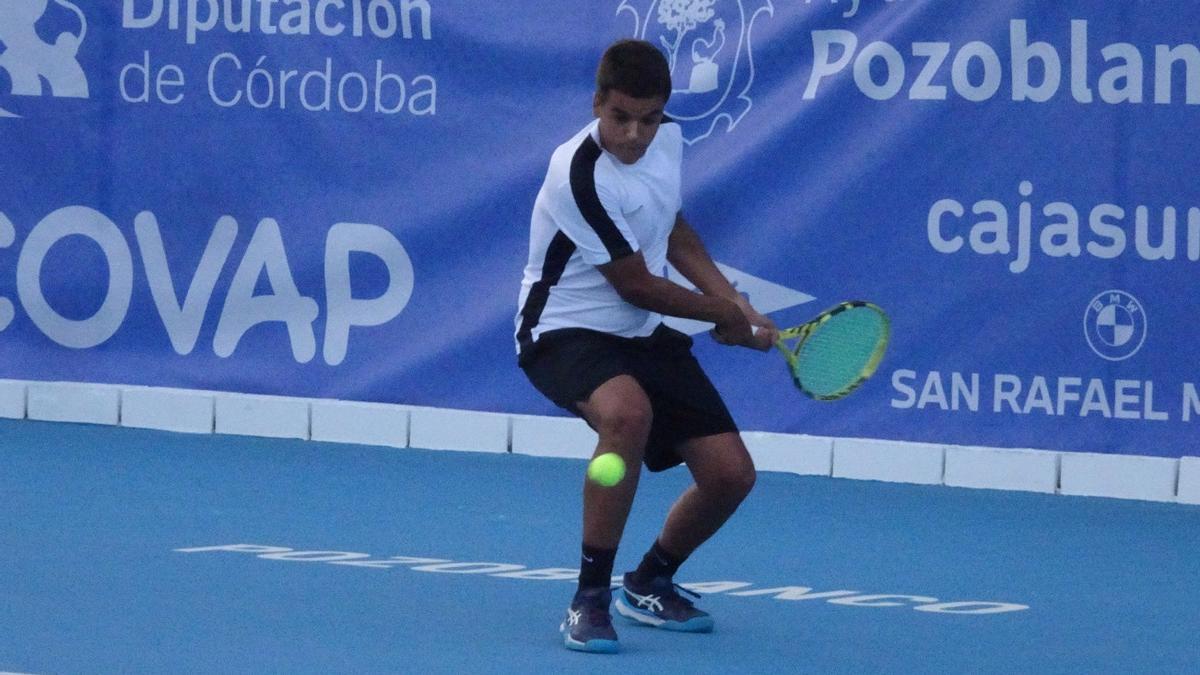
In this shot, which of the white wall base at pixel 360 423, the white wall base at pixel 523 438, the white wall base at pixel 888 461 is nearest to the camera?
the white wall base at pixel 523 438

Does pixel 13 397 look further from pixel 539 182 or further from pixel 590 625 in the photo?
pixel 590 625

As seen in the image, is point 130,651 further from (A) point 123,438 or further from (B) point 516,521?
(A) point 123,438

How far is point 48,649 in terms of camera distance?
5.07 meters

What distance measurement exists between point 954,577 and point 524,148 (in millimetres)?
3067

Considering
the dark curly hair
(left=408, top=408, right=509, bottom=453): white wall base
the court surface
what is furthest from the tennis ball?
(left=408, top=408, right=509, bottom=453): white wall base

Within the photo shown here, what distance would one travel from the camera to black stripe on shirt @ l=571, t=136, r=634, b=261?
207 inches

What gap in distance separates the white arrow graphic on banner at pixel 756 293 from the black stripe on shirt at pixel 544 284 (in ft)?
10.3

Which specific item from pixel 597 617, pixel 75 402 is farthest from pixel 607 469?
pixel 75 402

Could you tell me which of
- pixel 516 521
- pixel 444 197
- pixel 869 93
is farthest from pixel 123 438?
pixel 869 93

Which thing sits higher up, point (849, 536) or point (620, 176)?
point (620, 176)

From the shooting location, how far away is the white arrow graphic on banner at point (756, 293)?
8.61 m

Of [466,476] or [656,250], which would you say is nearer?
[656,250]

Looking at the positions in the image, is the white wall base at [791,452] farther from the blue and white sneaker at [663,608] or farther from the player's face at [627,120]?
the player's face at [627,120]

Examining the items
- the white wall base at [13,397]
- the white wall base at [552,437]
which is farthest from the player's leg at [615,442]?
the white wall base at [13,397]
